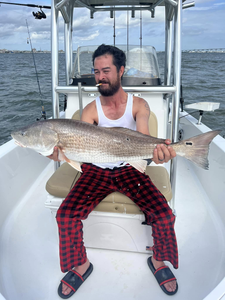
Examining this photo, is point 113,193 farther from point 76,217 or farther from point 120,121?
point 120,121

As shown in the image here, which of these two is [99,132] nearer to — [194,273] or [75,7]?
[194,273]

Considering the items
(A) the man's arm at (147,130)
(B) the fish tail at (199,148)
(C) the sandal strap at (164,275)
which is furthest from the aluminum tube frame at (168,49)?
(C) the sandal strap at (164,275)

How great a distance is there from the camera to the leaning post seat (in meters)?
2.07

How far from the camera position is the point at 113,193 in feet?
6.83

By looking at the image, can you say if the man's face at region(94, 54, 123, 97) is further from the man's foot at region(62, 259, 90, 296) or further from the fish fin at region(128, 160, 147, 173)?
the man's foot at region(62, 259, 90, 296)

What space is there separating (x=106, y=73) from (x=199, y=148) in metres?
1.15

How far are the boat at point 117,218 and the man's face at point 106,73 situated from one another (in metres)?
0.36

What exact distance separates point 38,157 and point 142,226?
220 cm

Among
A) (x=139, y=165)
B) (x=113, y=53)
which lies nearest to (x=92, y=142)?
(x=139, y=165)

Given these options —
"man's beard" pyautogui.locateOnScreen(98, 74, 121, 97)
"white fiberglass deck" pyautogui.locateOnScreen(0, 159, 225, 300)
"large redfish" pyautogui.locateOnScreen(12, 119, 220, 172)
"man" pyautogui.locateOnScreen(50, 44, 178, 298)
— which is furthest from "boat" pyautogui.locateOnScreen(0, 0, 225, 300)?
"large redfish" pyautogui.locateOnScreen(12, 119, 220, 172)

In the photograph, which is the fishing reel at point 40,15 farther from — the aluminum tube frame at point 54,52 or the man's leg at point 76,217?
the man's leg at point 76,217

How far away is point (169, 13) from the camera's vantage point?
3.06 meters

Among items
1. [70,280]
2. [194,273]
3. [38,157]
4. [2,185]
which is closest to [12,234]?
[2,185]

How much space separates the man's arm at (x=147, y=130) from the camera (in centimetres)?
185
